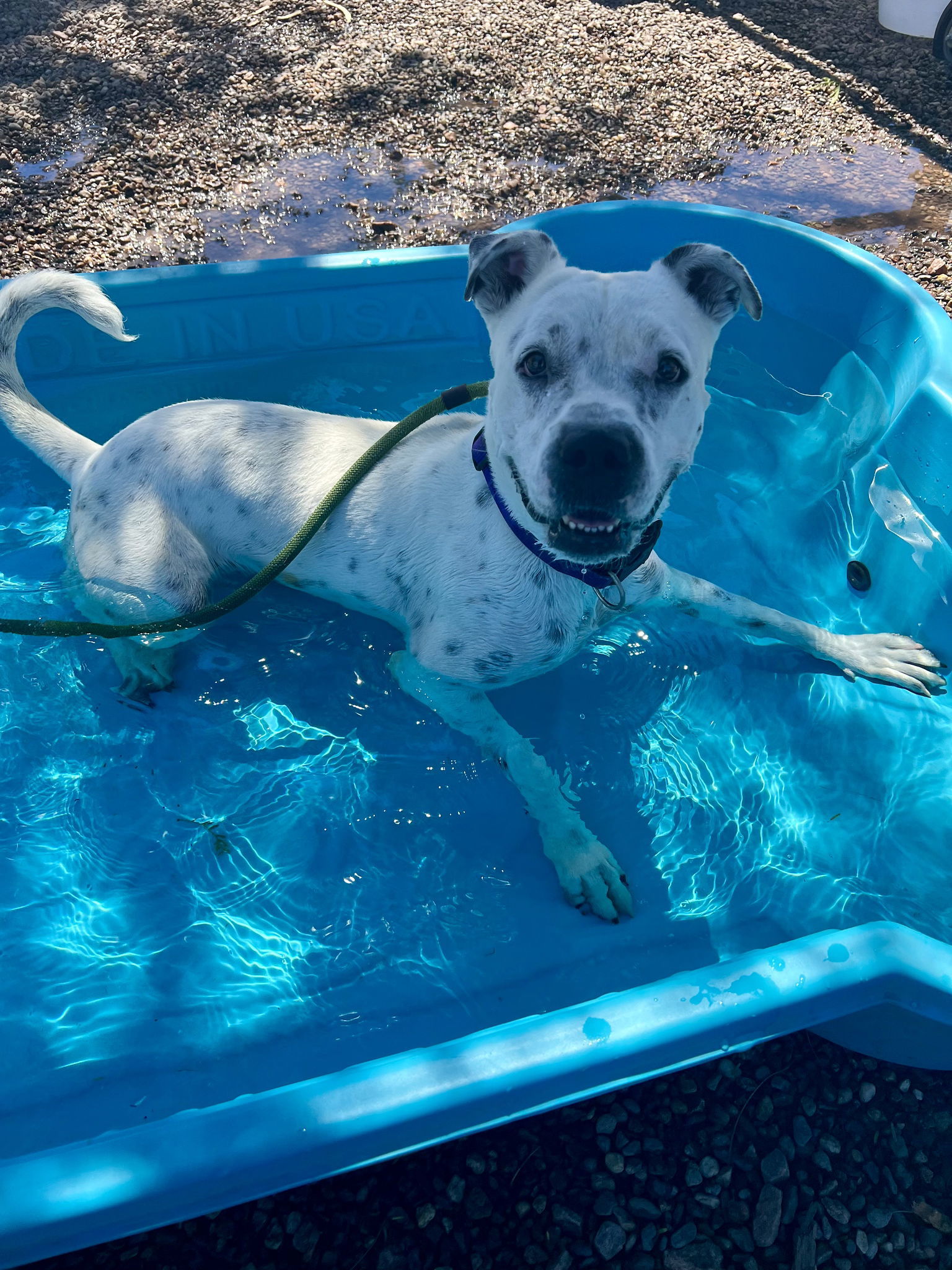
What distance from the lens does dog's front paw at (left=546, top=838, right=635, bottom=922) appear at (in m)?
2.96

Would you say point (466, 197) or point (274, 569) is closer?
point (274, 569)

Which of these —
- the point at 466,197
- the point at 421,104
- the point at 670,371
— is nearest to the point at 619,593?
the point at 670,371

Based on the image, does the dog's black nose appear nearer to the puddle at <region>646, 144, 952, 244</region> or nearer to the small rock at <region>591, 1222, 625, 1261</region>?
the small rock at <region>591, 1222, 625, 1261</region>

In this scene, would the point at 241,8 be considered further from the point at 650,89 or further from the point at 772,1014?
the point at 772,1014

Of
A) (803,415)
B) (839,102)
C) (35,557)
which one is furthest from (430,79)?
(35,557)

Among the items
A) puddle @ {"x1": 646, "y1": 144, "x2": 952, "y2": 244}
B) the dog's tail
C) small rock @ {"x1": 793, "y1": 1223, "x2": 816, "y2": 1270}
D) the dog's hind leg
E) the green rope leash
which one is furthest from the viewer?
puddle @ {"x1": 646, "y1": 144, "x2": 952, "y2": 244}

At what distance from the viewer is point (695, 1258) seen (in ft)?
7.78

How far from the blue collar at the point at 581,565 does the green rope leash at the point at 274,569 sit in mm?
564

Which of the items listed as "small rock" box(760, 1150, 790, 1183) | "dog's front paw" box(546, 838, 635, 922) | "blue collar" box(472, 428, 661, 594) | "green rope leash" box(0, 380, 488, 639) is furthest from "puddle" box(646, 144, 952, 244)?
"small rock" box(760, 1150, 790, 1183)

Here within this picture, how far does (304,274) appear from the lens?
14.8 ft

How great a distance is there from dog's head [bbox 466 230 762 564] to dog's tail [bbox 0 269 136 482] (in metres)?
1.43

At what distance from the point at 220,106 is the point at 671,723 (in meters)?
6.35

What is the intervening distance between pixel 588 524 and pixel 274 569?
123 cm

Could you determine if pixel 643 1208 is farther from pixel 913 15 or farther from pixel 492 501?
pixel 913 15
